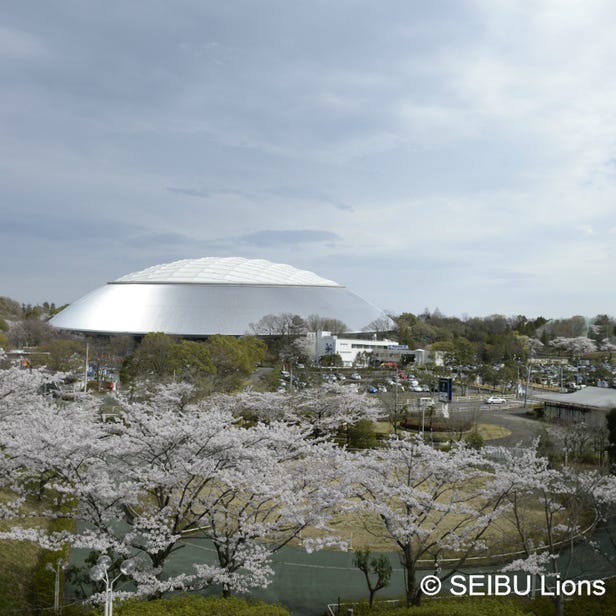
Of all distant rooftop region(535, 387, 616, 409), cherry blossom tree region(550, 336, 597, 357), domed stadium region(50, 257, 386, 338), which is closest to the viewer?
distant rooftop region(535, 387, 616, 409)

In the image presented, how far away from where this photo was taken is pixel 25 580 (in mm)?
10180

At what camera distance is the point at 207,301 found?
182 feet

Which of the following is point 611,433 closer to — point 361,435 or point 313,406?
point 361,435

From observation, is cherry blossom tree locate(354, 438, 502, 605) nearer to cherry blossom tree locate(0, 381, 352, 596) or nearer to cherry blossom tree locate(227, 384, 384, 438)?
cherry blossom tree locate(0, 381, 352, 596)

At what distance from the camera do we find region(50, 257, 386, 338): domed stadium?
172 feet

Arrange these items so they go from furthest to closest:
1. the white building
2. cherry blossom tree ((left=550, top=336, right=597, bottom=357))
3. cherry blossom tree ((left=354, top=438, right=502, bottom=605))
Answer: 1. cherry blossom tree ((left=550, top=336, right=597, bottom=357))
2. the white building
3. cherry blossom tree ((left=354, top=438, right=502, bottom=605))

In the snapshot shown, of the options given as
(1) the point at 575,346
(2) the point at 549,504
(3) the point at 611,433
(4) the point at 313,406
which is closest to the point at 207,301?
(4) the point at 313,406

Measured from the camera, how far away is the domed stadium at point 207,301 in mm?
52497

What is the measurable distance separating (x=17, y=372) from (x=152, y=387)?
10.5 m

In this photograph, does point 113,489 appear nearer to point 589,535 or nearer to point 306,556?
point 306,556

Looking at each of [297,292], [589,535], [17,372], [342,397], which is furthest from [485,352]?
[17,372]

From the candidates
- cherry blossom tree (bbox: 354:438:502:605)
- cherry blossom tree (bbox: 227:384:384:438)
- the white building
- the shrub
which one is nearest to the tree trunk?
cherry blossom tree (bbox: 354:438:502:605)

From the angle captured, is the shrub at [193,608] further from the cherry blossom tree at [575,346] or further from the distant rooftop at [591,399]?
the cherry blossom tree at [575,346]

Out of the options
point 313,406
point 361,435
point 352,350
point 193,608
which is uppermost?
point 352,350
